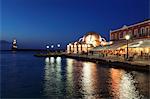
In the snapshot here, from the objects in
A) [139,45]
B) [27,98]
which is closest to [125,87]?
[27,98]

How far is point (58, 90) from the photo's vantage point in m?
28.6

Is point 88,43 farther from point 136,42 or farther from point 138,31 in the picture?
point 136,42

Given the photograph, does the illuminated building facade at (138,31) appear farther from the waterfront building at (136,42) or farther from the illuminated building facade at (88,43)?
the illuminated building facade at (88,43)

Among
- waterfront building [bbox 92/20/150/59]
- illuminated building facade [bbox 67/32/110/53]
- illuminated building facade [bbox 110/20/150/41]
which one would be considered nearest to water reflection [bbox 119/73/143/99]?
waterfront building [bbox 92/20/150/59]

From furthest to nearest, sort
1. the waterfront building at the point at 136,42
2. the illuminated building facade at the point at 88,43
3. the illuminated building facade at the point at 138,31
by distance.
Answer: the illuminated building facade at the point at 88,43, the illuminated building facade at the point at 138,31, the waterfront building at the point at 136,42

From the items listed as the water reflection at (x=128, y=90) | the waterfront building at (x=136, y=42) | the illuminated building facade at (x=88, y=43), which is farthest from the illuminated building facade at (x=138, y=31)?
the illuminated building facade at (x=88, y=43)

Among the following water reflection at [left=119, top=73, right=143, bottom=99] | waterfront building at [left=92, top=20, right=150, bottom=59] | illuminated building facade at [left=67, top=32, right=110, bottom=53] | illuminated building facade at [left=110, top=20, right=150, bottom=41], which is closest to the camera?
water reflection at [left=119, top=73, right=143, bottom=99]

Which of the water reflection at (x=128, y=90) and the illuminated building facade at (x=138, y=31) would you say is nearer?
the water reflection at (x=128, y=90)

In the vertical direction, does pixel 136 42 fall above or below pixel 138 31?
below

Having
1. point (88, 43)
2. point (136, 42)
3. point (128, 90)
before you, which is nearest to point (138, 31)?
point (136, 42)

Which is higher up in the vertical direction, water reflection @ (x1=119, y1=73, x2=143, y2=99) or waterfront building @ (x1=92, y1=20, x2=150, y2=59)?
waterfront building @ (x1=92, y1=20, x2=150, y2=59)

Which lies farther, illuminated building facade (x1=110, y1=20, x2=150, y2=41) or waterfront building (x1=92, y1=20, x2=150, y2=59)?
illuminated building facade (x1=110, y1=20, x2=150, y2=41)

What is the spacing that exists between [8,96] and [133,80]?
15355mm

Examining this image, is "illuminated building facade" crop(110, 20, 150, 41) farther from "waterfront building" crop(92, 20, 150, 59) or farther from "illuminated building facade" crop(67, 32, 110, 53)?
"illuminated building facade" crop(67, 32, 110, 53)
